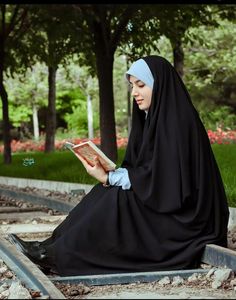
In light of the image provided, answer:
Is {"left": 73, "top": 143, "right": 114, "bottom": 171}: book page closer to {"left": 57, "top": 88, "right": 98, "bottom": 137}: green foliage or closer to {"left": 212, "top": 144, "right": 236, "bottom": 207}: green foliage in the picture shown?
{"left": 212, "top": 144, "right": 236, "bottom": 207}: green foliage

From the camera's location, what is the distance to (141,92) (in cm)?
505

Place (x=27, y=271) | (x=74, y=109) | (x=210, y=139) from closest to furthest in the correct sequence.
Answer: (x=27, y=271) < (x=210, y=139) < (x=74, y=109)

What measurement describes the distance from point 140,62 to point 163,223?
1.04m

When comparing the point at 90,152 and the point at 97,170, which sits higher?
the point at 90,152

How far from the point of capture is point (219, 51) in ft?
109

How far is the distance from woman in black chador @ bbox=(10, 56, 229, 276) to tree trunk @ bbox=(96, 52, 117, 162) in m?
9.95

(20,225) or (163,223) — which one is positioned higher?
(163,223)

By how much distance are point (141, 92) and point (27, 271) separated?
1.41 metres

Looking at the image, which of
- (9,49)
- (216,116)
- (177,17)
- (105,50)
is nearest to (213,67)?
(216,116)

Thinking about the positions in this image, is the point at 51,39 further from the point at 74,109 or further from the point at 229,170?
the point at 74,109

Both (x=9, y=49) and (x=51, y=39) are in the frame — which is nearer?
(x=51, y=39)

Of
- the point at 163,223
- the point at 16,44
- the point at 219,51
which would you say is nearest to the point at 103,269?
the point at 163,223

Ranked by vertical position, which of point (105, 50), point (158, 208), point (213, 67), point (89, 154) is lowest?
point (158, 208)

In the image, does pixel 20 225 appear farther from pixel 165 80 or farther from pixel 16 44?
pixel 16 44
